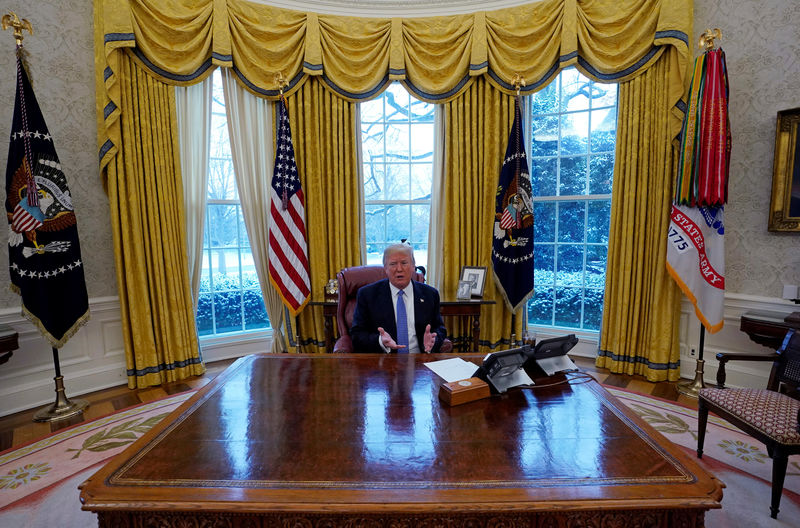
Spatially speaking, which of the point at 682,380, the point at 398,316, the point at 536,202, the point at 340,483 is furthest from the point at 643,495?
the point at 536,202

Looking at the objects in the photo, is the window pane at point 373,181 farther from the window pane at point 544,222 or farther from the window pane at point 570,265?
the window pane at point 570,265

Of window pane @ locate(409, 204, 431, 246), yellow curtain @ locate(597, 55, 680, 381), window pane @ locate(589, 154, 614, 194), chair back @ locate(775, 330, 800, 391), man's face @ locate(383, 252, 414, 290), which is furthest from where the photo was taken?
window pane @ locate(409, 204, 431, 246)

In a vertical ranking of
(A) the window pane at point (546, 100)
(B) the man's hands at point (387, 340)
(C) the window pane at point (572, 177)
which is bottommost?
(B) the man's hands at point (387, 340)

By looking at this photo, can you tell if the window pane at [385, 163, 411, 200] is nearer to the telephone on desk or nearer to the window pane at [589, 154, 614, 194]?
the window pane at [589, 154, 614, 194]

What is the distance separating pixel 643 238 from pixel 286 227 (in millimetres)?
3174

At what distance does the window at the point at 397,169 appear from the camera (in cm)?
432

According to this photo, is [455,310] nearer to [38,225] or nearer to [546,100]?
[546,100]

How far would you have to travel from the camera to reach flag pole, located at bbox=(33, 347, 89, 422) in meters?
2.87

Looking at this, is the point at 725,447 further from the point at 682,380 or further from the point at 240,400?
the point at 240,400

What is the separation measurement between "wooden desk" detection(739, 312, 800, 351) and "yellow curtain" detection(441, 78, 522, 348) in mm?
1753

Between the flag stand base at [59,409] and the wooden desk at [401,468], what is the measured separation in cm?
216

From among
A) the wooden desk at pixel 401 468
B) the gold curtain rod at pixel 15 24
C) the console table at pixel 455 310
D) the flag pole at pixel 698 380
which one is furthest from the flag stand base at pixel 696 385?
the gold curtain rod at pixel 15 24

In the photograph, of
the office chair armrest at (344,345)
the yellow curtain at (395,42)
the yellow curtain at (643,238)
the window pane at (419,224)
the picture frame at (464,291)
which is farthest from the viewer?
the window pane at (419,224)

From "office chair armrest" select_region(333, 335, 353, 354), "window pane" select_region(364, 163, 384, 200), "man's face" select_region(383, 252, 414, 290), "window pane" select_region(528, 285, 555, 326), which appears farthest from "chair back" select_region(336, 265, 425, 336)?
"window pane" select_region(528, 285, 555, 326)
